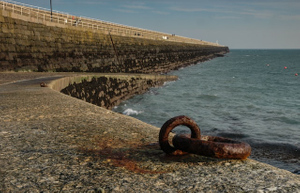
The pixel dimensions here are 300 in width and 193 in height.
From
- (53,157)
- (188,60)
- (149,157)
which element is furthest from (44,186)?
(188,60)

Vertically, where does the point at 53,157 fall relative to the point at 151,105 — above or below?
above

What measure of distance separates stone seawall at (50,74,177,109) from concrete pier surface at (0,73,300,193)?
5521 mm

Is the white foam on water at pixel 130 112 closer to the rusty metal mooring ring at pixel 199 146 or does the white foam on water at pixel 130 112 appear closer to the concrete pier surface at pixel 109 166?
the concrete pier surface at pixel 109 166

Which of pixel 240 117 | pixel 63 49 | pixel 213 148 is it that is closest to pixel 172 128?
pixel 213 148

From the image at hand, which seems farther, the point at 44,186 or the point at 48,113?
the point at 48,113

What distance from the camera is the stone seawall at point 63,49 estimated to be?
46.1 ft

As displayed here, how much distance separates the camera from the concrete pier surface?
2010 millimetres

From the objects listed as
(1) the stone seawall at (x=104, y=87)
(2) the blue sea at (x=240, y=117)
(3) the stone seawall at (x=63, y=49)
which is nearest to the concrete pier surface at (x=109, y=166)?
(2) the blue sea at (x=240, y=117)

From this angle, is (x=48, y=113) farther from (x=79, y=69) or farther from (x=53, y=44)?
(x=79, y=69)

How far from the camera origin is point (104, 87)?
14086mm

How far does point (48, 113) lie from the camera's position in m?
4.45

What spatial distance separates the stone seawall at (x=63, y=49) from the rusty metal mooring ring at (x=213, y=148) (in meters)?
13.3

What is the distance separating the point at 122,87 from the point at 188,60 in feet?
132

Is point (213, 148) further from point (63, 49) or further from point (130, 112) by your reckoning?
point (63, 49)
